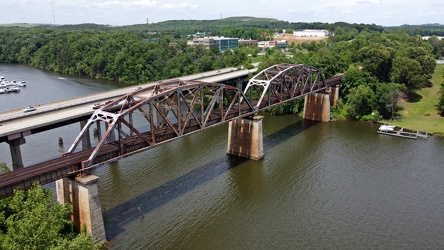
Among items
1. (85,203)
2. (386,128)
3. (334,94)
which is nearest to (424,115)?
(386,128)

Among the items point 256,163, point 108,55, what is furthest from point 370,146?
point 108,55

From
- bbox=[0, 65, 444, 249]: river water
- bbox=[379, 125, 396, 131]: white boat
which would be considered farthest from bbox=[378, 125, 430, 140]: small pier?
bbox=[0, 65, 444, 249]: river water

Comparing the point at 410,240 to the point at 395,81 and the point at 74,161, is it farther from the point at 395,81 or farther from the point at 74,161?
the point at 395,81

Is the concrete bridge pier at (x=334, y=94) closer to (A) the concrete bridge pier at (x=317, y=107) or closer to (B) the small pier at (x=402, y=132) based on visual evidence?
(A) the concrete bridge pier at (x=317, y=107)

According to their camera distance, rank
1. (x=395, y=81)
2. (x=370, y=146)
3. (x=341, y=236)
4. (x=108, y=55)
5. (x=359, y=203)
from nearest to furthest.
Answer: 1. (x=341, y=236)
2. (x=359, y=203)
3. (x=370, y=146)
4. (x=395, y=81)
5. (x=108, y=55)

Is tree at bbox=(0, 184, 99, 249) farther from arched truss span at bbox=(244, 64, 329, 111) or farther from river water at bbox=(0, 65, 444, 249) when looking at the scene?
arched truss span at bbox=(244, 64, 329, 111)
